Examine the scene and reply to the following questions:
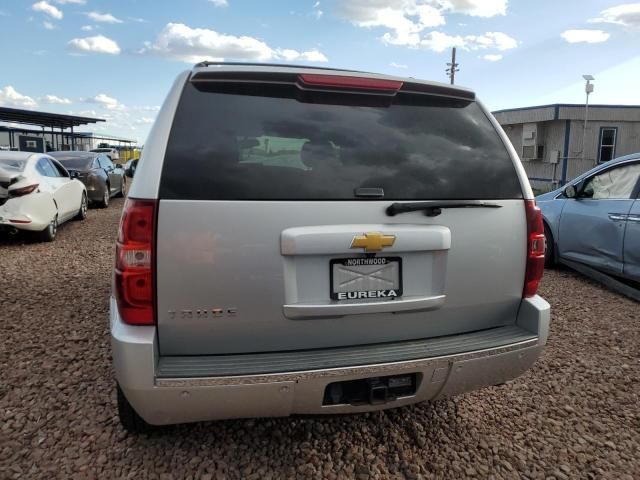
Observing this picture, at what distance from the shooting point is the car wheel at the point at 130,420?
8.00 feet

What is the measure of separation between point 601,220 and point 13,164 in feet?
26.8

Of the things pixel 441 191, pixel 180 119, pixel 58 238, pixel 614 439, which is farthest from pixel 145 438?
pixel 58 238

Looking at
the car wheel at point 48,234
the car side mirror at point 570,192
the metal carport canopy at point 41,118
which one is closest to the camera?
the car side mirror at point 570,192

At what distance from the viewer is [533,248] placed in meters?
2.46

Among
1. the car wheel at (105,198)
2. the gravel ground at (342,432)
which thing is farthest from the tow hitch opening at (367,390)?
the car wheel at (105,198)

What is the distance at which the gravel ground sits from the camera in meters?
2.45

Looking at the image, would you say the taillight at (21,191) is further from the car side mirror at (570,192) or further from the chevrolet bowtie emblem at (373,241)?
the car side mirror at (570,192)

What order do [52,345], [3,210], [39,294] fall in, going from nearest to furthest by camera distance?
[52,345], [39,294], [3,210]

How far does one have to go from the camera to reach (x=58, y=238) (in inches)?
335

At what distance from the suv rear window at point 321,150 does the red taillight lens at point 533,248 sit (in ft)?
0.44

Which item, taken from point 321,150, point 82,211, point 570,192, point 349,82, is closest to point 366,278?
point 321,150

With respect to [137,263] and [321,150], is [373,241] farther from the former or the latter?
[137,263]

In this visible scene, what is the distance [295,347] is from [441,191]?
983 mm

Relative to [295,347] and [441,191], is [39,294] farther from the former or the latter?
[441,191]
